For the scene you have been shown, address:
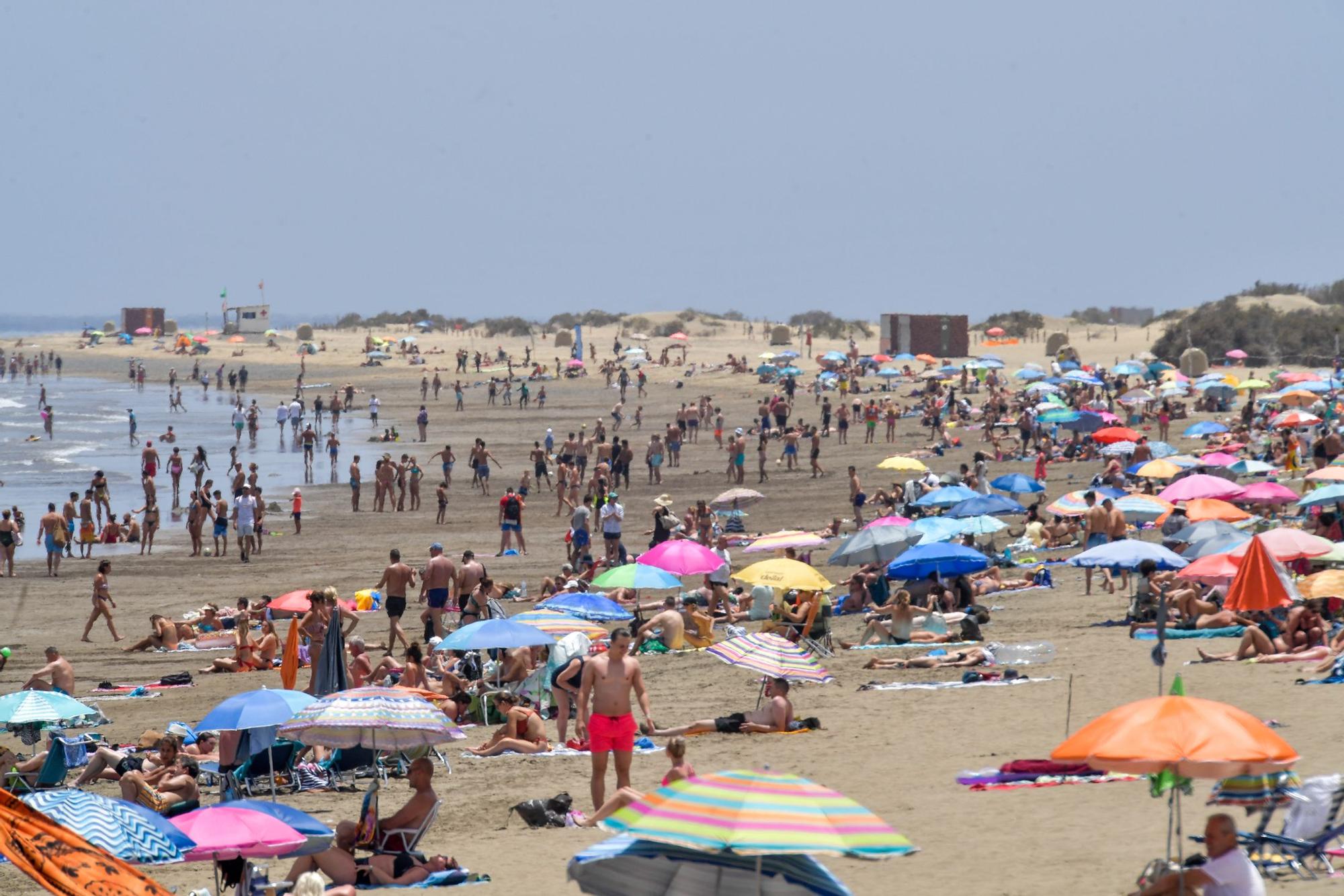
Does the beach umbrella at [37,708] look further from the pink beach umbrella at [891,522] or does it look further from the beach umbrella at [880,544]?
the pink beach umbrella at [891,522]

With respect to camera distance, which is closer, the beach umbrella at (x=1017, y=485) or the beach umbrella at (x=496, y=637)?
the beach umbrella at (x=496, y=637)

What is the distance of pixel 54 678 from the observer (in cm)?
1256

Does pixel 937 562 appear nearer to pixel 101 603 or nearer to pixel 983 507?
pixel 983 507

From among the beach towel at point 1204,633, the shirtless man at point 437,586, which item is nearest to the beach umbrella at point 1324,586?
the beach towel at point 1204,633

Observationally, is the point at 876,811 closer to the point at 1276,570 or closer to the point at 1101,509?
the point at 1276,570

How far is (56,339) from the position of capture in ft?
338

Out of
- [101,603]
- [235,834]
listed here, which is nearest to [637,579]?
[101,603]

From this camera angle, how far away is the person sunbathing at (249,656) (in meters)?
15.4

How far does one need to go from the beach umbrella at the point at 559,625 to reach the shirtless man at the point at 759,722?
4.37ft

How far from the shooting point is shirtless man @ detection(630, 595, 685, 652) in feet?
48.6

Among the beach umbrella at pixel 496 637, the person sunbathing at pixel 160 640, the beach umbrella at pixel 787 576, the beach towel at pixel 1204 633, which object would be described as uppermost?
the beach umbrella at pixel 787 576

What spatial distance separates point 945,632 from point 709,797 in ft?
30.5

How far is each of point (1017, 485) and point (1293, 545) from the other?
8.37m

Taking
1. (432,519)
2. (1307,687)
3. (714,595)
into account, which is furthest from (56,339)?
(1307,687)
